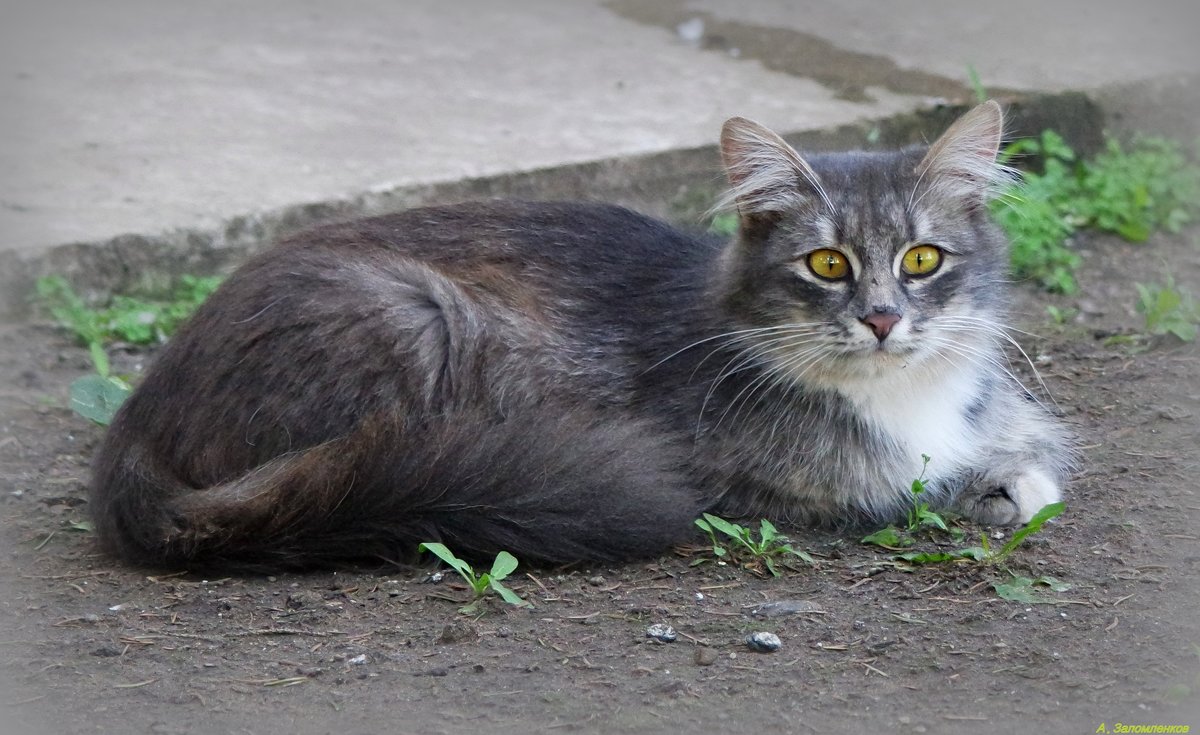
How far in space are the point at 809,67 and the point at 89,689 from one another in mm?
6144

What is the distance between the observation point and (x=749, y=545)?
402cm

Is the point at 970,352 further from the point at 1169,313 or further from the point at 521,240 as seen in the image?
the point at 1169,313

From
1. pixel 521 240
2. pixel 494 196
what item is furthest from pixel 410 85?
pixel 521 240

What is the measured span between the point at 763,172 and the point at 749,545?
3.98ft

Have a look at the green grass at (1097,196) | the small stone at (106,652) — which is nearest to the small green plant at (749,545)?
the small stone at (106,652)

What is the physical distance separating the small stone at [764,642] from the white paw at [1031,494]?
3.86 ft

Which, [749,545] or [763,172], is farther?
[763,172]

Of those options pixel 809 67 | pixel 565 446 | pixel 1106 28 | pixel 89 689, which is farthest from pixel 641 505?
pixel 1106 28

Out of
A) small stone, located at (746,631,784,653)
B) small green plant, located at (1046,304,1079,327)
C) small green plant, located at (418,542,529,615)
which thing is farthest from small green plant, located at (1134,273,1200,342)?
small green plant, located at (418,542,529,615)

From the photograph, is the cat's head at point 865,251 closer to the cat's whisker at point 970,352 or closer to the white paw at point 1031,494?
the cat's whisker at point 970,352

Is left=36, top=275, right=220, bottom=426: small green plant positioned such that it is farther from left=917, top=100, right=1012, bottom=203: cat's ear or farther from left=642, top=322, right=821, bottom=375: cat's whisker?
left=917, top=100, right=1012, bottom=203: cat's ear

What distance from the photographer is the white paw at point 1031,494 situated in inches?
165

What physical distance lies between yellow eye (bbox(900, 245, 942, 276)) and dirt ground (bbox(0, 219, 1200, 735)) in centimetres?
90

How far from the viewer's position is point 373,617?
145 inches
